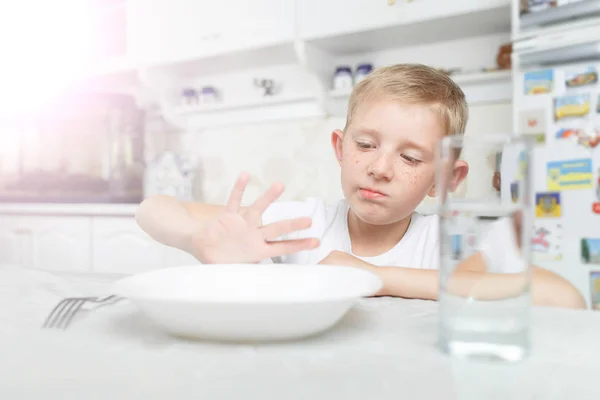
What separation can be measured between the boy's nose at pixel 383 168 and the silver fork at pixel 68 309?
19.7 inches

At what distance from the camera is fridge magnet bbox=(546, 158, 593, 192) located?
148cm

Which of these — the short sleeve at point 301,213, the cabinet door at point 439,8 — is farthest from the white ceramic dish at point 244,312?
the cabinet door at point 439,8

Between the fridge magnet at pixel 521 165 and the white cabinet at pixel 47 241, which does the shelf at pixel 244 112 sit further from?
the fridge magnet at pixel 521 165

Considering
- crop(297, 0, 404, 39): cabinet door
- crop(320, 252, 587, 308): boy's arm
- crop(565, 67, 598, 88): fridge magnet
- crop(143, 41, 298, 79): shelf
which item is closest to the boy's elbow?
crop(320, 252, 587, 308): boy's arm

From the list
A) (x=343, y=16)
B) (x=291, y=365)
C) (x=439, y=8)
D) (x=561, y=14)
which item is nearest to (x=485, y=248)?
(x=291, y=365)

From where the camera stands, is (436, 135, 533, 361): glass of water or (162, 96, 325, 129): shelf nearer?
(436, 135, 533, 361): glass of water

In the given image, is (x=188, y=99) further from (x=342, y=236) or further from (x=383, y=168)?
(x=383, y=168)

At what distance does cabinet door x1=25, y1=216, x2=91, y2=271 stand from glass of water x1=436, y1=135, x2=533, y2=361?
7.65 feet

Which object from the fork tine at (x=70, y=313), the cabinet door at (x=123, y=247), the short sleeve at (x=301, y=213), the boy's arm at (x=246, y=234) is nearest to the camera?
the fork tine at (x=70, y=313)

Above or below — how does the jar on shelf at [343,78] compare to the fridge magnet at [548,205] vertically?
above

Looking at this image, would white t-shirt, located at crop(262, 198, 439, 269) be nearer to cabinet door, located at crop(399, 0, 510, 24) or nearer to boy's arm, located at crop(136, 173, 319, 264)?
boy's arm, located at crop(136, 173, 319, 264)

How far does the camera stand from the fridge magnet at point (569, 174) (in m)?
1.48

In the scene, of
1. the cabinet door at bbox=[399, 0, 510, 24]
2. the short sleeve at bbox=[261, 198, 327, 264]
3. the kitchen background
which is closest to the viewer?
the short sleeve at bbox=[261, 198, 327, 264]

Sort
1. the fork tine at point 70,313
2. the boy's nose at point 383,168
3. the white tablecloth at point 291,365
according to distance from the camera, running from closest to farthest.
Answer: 1. the white tablecloth at point 291,365
2. the fork tine at point 70,313
3. the boy's nose at point 383,168
